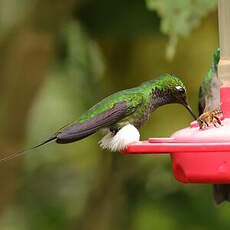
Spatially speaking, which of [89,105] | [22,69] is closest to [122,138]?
[22,69]

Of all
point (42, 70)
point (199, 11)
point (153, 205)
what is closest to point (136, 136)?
point (199, 11)

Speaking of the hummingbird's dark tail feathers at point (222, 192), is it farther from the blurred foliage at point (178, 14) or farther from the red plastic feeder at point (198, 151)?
the blurred foliage at point (178, 14)

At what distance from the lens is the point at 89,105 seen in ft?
23.0

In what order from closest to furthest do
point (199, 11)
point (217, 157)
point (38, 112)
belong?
point (217, 157)
point (199, 11)
point (38, 112)

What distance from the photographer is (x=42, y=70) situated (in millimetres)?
6332

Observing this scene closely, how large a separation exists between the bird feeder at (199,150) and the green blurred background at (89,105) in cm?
182

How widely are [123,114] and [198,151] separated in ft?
2.11

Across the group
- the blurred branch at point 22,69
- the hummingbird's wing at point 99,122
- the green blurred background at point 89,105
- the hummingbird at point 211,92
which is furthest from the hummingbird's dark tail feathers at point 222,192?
the blurred branch at point 22,69

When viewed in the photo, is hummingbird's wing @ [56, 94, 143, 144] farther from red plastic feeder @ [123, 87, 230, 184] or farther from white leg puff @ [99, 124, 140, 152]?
red plastic feeder @ [123, 87, 230, 184]

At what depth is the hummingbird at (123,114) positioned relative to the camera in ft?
13.6

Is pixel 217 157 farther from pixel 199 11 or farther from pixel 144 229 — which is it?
pixel 144 229

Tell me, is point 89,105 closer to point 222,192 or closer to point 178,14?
point 178,14

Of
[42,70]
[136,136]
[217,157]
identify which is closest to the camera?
[217,157]

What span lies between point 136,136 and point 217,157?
413 mm
